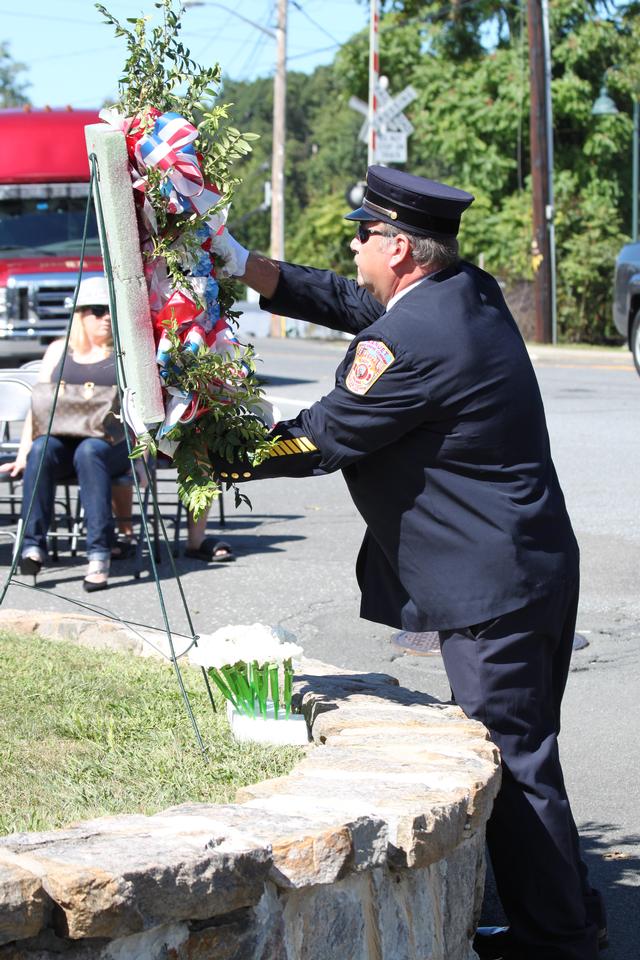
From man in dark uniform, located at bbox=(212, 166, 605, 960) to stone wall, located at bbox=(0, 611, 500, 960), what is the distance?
150mm

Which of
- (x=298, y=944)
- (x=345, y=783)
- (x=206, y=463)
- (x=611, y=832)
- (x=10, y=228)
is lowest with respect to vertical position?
(x=611, y=832)

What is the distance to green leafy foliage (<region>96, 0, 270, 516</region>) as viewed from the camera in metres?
3.40

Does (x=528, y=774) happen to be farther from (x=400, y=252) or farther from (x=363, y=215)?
(x=363, y=215)

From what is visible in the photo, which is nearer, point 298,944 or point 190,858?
point 190,858

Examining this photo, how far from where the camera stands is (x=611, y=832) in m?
4.21

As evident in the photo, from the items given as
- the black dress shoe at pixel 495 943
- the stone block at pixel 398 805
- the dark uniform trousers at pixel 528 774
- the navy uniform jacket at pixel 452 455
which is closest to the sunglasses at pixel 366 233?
the navy uniform jacket at pixel 452 455

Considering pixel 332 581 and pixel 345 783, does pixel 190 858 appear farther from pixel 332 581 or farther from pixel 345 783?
pixel 332 581

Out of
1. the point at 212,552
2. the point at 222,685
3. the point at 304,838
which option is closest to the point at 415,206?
the point at 222,685

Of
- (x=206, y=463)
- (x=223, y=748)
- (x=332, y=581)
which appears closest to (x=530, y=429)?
(x=206, y=463)

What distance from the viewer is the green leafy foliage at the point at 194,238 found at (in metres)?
3.40

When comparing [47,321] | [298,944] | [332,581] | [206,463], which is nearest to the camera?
[298,944]

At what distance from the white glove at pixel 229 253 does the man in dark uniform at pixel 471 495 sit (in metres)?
0.34

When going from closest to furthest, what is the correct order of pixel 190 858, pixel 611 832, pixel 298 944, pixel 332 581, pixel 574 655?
pixel 190 858 < pixel 298 944 < pixel 611 832 < pixel 574 655 < pixel 332 581

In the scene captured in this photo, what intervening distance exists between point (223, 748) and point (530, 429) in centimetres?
121
